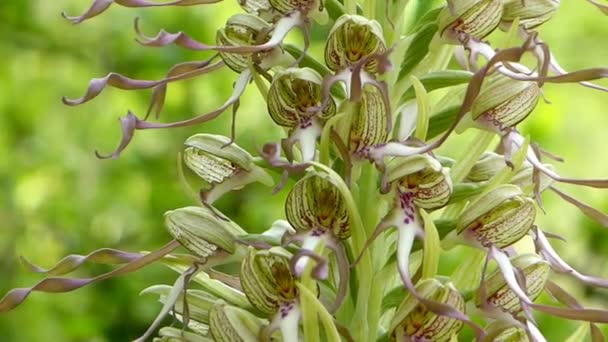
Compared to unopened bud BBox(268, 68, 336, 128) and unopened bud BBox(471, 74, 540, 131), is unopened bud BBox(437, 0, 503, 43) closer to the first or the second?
unopened bud BBox(471, 74, 540, 131)

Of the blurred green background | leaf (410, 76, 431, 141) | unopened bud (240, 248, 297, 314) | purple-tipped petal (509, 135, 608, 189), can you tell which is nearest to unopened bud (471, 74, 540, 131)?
purple-tipped petal (509, 135, 608, 189)

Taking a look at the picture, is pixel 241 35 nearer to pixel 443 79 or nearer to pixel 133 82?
pixel 133 82

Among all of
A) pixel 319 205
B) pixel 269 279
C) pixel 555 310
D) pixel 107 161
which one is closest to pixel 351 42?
pixel 319 205

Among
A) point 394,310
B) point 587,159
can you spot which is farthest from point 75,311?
point 394,310

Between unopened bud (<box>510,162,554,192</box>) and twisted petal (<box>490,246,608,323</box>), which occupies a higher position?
unopened bud (<box>510,162,554,192</box>)

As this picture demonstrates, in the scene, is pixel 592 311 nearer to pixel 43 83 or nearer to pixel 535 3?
pixel 535 3
